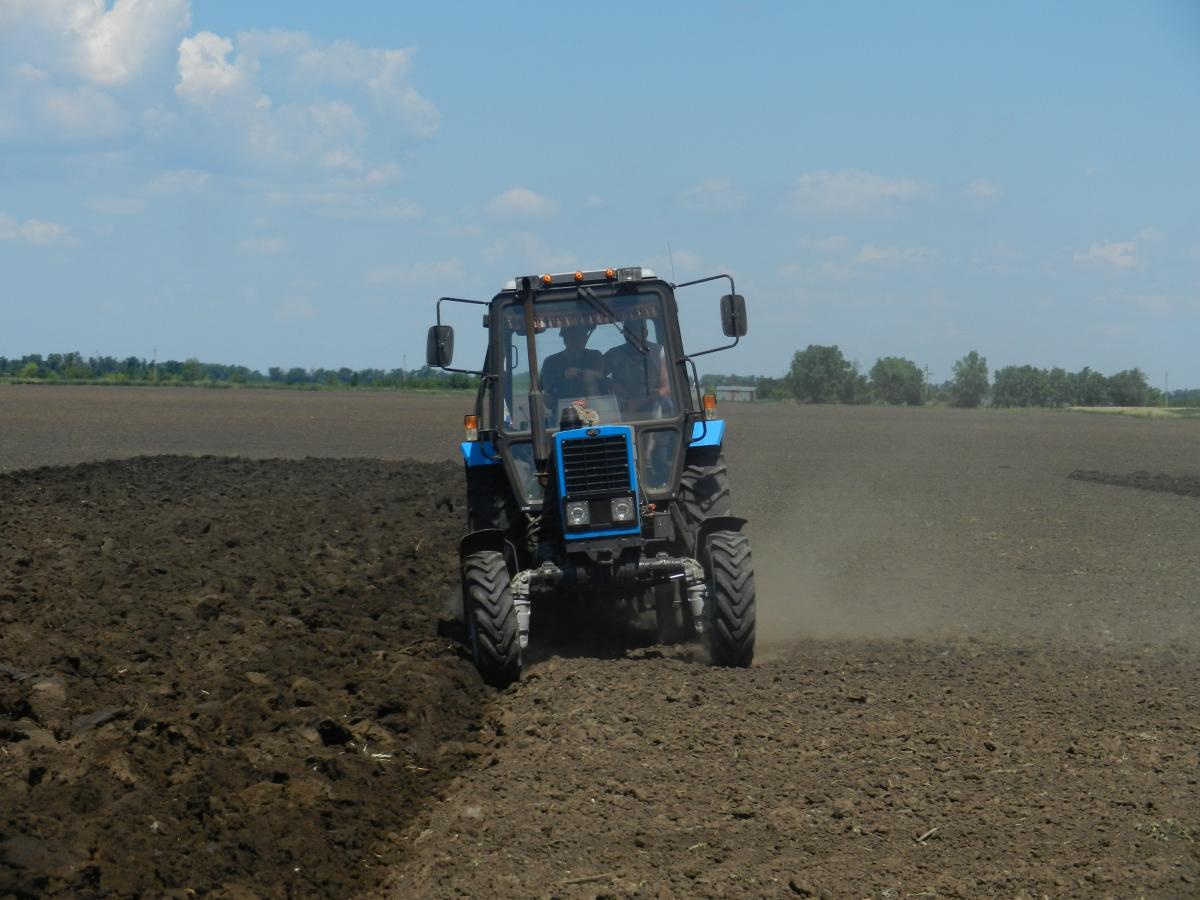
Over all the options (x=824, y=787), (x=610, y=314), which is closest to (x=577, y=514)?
(x=610, y=314)

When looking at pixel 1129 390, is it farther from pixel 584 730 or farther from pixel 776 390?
pixel 584 730

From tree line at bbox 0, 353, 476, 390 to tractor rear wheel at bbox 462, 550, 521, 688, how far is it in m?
95.5

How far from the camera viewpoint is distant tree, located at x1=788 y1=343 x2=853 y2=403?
124 metres

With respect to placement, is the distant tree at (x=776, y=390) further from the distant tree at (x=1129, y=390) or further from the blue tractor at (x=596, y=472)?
the blue tractor at (x=596, y=472)

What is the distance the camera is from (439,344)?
907cm

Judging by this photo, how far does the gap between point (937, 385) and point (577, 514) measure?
121373mm

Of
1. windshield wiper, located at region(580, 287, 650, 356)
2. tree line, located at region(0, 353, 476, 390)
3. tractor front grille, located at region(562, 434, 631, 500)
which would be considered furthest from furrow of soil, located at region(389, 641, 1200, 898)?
tree line, located at region(0, 353, 476, 390)

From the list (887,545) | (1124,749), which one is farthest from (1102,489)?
(1124,749)

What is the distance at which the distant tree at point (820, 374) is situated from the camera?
407 feet

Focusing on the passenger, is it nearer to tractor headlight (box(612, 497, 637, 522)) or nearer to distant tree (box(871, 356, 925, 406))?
tractor headlight (box(612, 497, 637, 522))

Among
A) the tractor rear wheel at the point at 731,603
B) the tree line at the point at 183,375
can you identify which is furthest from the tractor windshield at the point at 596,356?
the tree line at the point at 183,375

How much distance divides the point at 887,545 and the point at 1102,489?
366 inches

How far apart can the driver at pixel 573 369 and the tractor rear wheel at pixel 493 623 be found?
57.7 inches

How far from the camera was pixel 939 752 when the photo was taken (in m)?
6.56
